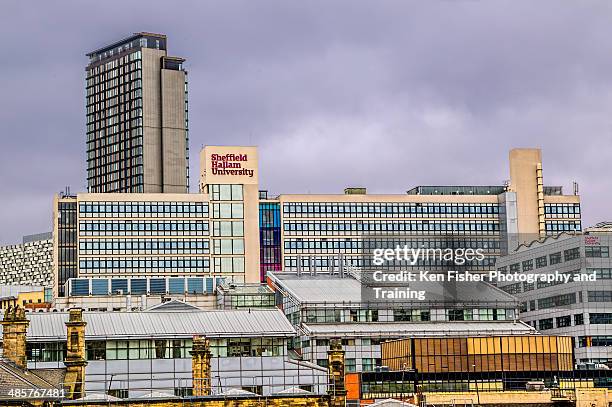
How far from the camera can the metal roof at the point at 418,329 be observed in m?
175

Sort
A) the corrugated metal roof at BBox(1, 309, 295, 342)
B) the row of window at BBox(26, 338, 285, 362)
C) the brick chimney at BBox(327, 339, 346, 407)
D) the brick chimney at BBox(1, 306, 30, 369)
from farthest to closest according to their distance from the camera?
1. the corrugated metal roof at BBox(1, 309, 295, 342)
2. the row of window at BBox(26, 338, 285, 362)
3. the brick chimney at BBox(1, 306, 30, 369)
4. the brick chimney at BBox(327, 339, 346, 407)

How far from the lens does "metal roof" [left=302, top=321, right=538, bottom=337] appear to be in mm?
174625

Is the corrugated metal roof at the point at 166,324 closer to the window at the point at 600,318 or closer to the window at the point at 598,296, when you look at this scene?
the window at the point at 598,296

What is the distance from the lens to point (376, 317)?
179750 millimetres

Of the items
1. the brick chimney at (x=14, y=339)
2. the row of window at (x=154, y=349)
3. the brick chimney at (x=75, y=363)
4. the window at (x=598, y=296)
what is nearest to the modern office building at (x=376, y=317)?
the window at (x=598, y=296)

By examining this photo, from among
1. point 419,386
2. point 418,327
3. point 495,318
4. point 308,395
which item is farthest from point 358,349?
point 308,395

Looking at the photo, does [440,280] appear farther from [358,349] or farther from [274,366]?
[274,366]

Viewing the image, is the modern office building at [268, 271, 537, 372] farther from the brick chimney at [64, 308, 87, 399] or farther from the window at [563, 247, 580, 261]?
the brick chimney at [64, 308, 87, 399]

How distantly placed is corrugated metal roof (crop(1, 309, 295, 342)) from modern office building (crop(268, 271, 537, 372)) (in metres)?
34.2

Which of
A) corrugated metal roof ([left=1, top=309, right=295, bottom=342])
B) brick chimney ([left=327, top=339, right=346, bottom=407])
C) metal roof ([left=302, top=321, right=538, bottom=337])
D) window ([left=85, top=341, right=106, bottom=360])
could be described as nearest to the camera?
brick chimney ([left=327, top=339, right=346, bottom=407])

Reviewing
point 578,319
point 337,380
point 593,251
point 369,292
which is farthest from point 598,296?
point 337,380

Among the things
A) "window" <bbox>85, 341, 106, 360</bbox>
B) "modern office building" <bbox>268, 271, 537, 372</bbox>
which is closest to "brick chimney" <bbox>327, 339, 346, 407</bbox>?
"window" <bbox>85, 341, 106, 360</bbox>

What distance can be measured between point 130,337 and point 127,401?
58283 millimetres

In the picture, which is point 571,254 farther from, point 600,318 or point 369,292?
point 369,292
